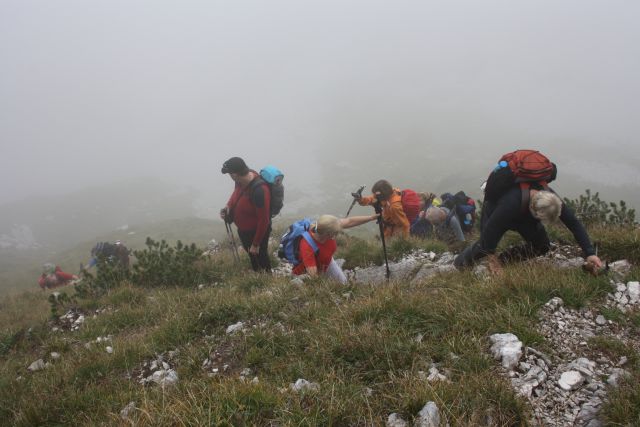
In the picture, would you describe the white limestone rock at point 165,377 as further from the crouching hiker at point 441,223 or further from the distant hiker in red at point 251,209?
the crouching hiker at point 441,223

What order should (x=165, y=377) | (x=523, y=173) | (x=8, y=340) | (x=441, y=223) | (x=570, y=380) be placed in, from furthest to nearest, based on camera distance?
(x=441, y=223) < (x=8, y=340) < (x=523, y=173) < (x=165, y=377) < (x=570, y=380)

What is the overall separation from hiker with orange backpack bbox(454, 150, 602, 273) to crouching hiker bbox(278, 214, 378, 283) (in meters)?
2.78

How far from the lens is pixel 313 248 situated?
7.74 m

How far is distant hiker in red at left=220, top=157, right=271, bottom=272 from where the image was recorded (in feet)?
28.3

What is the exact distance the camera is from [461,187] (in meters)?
59.3

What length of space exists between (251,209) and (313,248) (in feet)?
7.58

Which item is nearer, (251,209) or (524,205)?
(524,205)

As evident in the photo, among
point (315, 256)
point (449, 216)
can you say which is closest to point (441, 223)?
point (449, 216)

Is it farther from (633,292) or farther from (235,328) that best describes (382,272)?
(633,292)

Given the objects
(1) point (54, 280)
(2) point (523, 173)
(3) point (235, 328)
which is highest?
(2) point (523, 173)

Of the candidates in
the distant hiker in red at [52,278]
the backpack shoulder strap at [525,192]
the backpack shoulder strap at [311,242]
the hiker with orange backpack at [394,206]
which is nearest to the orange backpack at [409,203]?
the hiker with orange backpack at [394,206]

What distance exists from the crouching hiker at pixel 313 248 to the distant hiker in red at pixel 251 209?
103cm

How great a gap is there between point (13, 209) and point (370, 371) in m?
113

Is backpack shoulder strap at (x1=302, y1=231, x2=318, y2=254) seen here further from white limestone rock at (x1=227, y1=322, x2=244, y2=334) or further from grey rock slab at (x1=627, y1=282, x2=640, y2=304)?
grey rock slab at (x1=627, y1=282, x2=640, y2=304)
